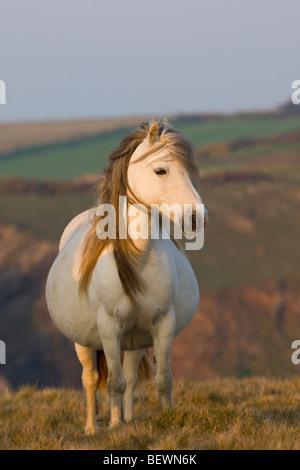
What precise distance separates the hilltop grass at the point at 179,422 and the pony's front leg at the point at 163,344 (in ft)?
0.72

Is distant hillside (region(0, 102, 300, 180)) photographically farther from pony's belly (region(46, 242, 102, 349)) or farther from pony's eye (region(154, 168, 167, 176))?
pony's eye (region(154, 168, 167, 176))

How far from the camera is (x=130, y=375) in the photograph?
7746mm

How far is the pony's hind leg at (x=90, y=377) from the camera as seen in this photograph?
786 centimetres

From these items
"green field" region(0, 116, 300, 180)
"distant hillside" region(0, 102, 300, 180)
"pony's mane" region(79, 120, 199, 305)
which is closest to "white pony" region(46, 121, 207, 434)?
"pony's mane" region(79, 120, 199, 305)

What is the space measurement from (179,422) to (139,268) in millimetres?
1257

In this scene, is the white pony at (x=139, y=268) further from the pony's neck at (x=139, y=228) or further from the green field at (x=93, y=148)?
the green field at (x=93, y=148)

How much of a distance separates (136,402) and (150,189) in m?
3.58

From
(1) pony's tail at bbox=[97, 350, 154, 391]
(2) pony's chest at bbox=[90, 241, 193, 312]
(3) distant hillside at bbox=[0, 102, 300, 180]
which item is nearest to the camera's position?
(2) pony's chest at bbox=[90, 241, 193, 312]

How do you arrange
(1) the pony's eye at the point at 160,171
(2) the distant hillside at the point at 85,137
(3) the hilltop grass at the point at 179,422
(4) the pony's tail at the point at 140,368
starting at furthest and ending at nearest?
(2) the distant hillside at the point at 85,137
(4) the pony's tail at the point at 140,368
(1) the pony's eye at the point at 160,171
(3) the hilltop grass at the point at 179,422

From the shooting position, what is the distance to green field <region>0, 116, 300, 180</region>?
187 ft

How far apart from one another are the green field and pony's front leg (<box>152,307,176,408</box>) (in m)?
47.4

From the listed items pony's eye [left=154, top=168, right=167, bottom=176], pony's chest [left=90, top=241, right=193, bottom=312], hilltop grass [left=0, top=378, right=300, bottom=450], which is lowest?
hilltop grass [left=0, top=378, right=300, bottom=450]

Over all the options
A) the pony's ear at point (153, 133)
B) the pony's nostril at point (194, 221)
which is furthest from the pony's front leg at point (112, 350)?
the pony's ear at point (153, 133)
